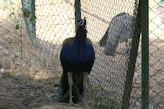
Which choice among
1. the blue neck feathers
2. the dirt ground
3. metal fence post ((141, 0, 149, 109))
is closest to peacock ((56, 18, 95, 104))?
the blue neck feathers

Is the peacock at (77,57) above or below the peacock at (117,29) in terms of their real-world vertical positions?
below

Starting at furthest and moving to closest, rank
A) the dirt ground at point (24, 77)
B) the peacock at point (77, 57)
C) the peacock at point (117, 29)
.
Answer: the peacock at point (117, 29)
the peacock at point (77, 57)
the dirt ground at point (24, 77)

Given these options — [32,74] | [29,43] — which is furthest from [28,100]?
[29,43]

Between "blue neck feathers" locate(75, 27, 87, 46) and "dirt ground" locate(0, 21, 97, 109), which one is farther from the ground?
"blue neck feathers" locate(75, 27, 87, 46)

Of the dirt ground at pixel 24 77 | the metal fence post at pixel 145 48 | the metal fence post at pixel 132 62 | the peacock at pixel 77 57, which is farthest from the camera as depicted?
the peacock at pixel 77 57

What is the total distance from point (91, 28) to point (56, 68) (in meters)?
1.28

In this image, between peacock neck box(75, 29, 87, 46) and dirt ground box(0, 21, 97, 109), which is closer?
dirt ground box(0, 21, 97, 109)

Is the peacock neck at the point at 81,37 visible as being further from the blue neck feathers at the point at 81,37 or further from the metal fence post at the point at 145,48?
the metal fence post at the point at 145,48

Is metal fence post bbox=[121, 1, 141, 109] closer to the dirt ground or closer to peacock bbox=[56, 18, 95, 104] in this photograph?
the dirt ground

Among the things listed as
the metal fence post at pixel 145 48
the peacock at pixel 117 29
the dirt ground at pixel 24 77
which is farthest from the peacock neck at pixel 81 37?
the metal fence post at pixel 145 48

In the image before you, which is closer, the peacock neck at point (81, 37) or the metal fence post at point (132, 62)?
the metal fence post at point (132, 62)

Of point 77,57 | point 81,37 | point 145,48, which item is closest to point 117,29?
point 81,37

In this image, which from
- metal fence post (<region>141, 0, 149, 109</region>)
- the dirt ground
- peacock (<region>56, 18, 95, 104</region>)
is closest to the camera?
metal fence post (<region>141, 0, 149, 109</region>)

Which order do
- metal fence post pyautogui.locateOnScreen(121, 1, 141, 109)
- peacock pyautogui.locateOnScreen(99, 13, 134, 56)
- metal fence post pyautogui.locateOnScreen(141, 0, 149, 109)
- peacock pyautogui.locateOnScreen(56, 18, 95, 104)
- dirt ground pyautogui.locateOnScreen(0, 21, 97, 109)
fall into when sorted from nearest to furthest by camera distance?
metal fence post pyautogui.locateOnScreen(141, 0, 149, 109), metal fence post pyautogui.locateOnScreen(121, 1, 141, 109), dirt ground pyautogui.locateOnScreen(0, 21, 97, 109), peacock pyautogui.locateOnScreen(56, 18, 95, 104), peacock pyautogui.locateOnScreen(99, 13, 134, 56)
